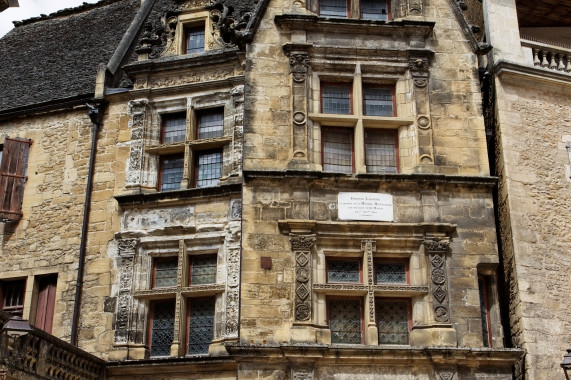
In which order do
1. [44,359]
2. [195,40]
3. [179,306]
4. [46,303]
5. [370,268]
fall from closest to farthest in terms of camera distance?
1. [44,359]
2. [370,268]
3. [179,306]
4. [46,303]
5. [195,40]

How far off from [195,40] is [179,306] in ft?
17.6

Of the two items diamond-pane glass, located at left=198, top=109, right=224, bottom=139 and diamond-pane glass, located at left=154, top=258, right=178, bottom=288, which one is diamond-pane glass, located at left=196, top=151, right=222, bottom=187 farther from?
diamond-pane glass, located at left=154, top=258, right=178, bottom=288

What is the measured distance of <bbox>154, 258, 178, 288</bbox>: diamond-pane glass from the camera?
13375mm

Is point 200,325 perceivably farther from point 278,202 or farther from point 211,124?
point 211,124

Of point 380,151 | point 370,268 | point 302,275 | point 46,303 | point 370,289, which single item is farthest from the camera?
point 46,303

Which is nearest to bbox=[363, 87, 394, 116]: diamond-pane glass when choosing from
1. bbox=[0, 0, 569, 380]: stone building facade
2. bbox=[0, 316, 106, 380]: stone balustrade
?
bbox=[0, 0, 569, 380]: stone building facade

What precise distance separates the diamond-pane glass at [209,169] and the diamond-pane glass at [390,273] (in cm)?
331

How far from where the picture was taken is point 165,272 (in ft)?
44.3

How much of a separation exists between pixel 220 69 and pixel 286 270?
436 cm

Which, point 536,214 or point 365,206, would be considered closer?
A: point 365,206

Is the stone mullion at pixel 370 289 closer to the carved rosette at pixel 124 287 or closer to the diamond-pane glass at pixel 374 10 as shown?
the carved rosette at pixel 124 287

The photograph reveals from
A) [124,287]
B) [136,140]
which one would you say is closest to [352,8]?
[136,140]

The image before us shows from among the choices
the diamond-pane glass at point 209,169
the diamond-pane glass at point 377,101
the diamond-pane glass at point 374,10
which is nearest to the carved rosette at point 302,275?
the diamond-pane glass at point 209,169

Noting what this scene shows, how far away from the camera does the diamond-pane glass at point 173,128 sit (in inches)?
571
